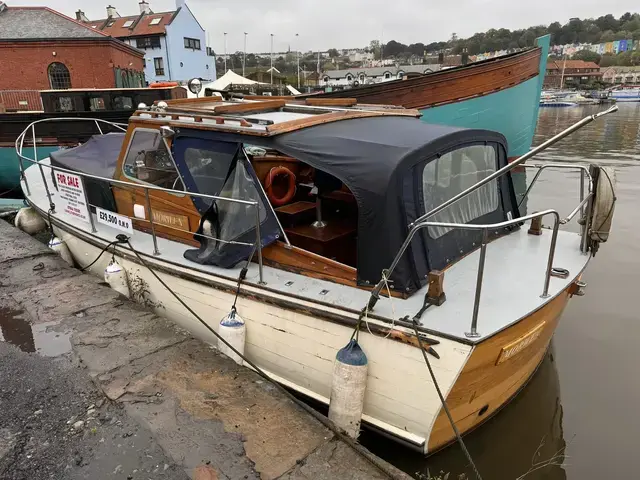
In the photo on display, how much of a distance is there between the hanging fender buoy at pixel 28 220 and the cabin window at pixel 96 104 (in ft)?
18.3

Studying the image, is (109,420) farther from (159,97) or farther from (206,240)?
(159,97)

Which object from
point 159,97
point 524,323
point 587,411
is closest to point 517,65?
point 159,97

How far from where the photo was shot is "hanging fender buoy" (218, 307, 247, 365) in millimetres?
3842

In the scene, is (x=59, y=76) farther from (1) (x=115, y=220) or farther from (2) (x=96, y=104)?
(1) (x=115, y=220)

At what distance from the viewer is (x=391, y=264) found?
3227 mm

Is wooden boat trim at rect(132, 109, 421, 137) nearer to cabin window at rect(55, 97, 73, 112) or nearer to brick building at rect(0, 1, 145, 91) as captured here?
cabin window at rect(55, 97, 73, 112)

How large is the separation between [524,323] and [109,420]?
2937 millimetres

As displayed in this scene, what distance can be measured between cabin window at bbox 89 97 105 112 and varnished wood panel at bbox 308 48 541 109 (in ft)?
20.1

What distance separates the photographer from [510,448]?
12.8 ft

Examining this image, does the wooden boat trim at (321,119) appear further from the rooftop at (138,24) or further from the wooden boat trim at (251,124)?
the rooftop at (138,24)

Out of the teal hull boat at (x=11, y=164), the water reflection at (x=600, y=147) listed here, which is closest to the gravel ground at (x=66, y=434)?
the teal hull boat at (x=11, y=164)

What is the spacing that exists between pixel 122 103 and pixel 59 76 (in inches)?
389

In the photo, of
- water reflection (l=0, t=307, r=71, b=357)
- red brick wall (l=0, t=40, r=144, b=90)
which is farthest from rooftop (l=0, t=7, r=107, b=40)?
water reflection (l=0, t=307, r=71, b=357)

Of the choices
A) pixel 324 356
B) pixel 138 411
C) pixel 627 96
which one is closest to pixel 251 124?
pixel 324 356
